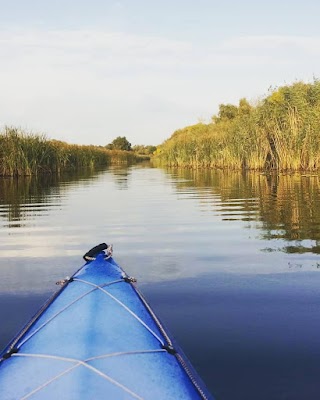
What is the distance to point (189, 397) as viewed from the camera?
226 cm

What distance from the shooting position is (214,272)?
18.4 ft

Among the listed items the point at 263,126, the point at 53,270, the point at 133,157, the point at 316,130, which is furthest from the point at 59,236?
the point at 133,157

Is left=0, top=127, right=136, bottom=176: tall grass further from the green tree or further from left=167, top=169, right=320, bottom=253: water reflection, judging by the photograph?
the green tree

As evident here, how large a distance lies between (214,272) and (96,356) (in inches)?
Result: 127

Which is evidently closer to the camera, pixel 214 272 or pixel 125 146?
pixel 214 272

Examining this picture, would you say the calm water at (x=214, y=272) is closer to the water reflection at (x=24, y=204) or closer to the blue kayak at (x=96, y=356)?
the water reflection at (x=24, y=204)

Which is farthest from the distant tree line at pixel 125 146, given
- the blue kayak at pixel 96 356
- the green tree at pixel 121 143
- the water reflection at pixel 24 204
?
the blue kayak at pixel 96 356

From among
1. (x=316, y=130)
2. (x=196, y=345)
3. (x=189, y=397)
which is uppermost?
(x=316, y=130)

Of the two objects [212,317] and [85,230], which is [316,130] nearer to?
[85,230]

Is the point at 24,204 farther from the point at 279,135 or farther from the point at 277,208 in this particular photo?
the point at 279,135

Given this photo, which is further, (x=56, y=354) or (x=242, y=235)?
(x=242, y=235)

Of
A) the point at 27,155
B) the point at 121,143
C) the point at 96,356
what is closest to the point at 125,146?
the point at 121,143

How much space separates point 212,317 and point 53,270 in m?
2.48

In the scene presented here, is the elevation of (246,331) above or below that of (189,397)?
below
